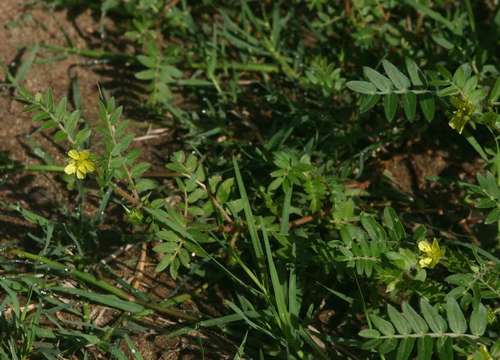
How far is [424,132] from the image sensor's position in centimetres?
326

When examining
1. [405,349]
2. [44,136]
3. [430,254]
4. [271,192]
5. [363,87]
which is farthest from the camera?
[44,136]

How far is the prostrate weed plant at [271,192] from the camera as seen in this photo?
2.47m

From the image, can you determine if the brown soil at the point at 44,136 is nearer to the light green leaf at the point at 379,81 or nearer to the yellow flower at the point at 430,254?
the yellow flower at the point at 430,254

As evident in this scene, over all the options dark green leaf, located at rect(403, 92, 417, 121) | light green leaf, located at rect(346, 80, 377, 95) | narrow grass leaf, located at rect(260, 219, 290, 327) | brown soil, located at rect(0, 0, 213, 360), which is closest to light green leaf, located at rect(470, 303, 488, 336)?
narrow grass leaf, located at rect(260, 219, 290, 327)

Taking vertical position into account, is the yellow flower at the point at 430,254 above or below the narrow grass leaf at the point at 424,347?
above

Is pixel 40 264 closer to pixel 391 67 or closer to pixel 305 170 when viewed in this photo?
pixel 305 170

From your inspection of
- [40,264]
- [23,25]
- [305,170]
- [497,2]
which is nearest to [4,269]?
[40,264]

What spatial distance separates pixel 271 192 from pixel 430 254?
703mm

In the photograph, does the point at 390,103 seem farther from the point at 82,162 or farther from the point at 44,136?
the point at 44,136

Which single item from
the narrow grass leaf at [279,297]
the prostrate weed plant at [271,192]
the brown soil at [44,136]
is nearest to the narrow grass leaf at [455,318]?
the prostrate weed plant at [271,192]

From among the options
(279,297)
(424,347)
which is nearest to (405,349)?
(424,347)

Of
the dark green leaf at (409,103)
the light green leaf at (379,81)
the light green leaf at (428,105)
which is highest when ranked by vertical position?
the light green leaf at (379,81)

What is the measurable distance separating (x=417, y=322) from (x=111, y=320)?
3.56 ft

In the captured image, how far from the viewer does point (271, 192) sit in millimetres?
2869
